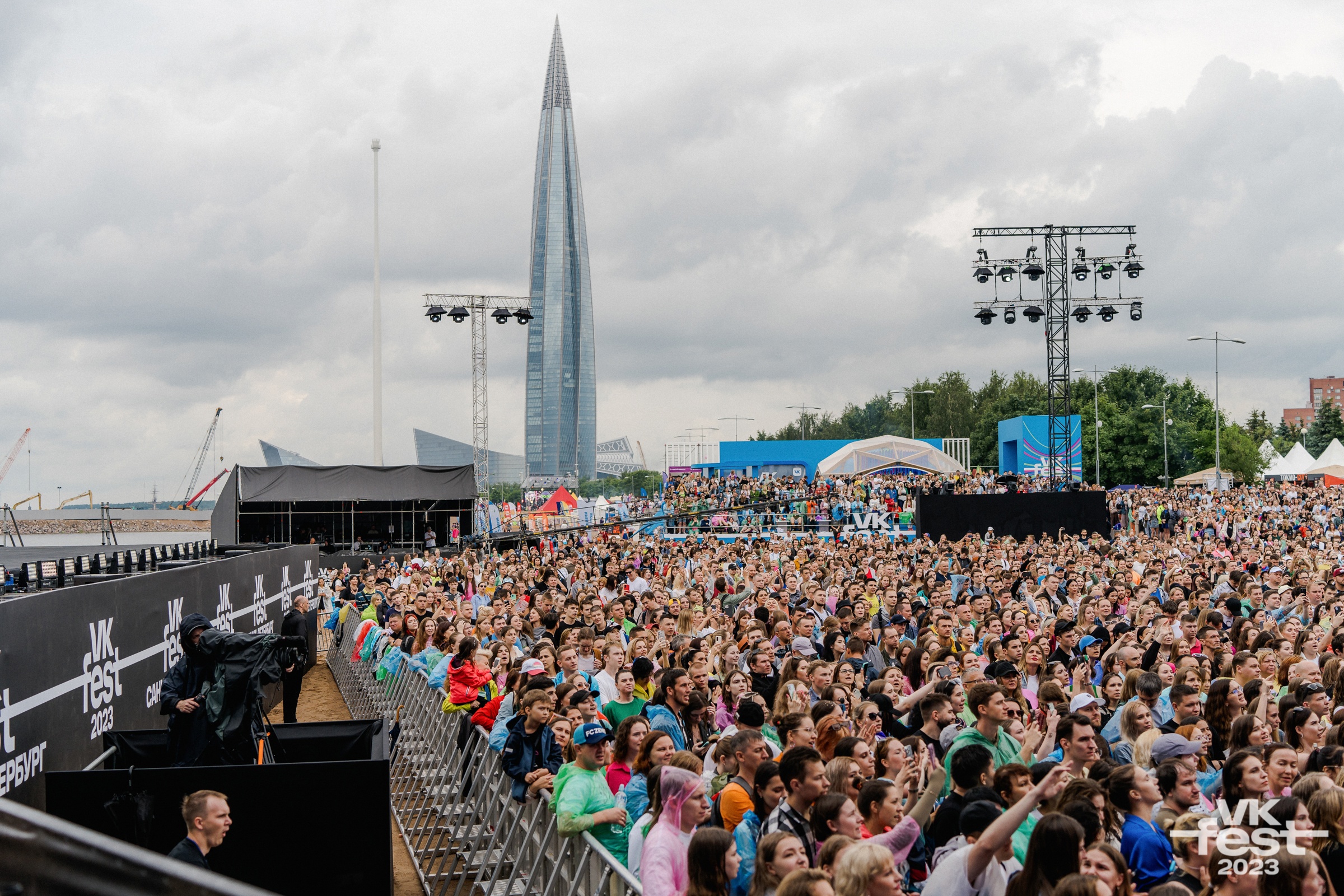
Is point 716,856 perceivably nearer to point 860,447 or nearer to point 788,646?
point 788,646

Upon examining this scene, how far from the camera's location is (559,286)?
175 metres

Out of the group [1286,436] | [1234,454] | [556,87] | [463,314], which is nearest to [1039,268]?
[463,314]

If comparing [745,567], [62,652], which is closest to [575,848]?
[62,652]

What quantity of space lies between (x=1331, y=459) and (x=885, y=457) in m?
24.8

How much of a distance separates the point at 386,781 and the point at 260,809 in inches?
27.7

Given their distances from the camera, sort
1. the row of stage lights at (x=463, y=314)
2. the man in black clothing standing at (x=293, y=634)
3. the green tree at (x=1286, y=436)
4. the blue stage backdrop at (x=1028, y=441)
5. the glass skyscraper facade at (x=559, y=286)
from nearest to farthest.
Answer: the man in black clothing standing at (x=293, y=634) → the row of stage lights at (x=463, y=314) → the blue stage backdrop at (x=1028, y=441) → the green tree at (x=1286, y=436) → the glass skyscraper facade at (x=559, y=286)

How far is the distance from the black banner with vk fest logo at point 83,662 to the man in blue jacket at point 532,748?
2.84 meters

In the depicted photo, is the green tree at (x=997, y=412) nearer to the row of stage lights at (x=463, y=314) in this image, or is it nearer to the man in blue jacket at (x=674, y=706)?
the row of stage lights at (x=463, y=314)

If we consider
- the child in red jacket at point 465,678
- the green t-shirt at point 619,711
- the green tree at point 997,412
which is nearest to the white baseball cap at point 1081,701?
the green t-shirt at point 619,711

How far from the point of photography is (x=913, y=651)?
27.9 ft

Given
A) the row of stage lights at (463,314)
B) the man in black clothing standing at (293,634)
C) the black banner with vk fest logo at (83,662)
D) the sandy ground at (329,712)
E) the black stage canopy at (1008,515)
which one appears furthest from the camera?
the row of stage lights at (463,314)

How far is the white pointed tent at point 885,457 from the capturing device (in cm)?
5922

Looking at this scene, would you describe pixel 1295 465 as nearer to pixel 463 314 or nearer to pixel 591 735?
pixel 463 314

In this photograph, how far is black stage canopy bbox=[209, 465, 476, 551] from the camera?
32.5 m
